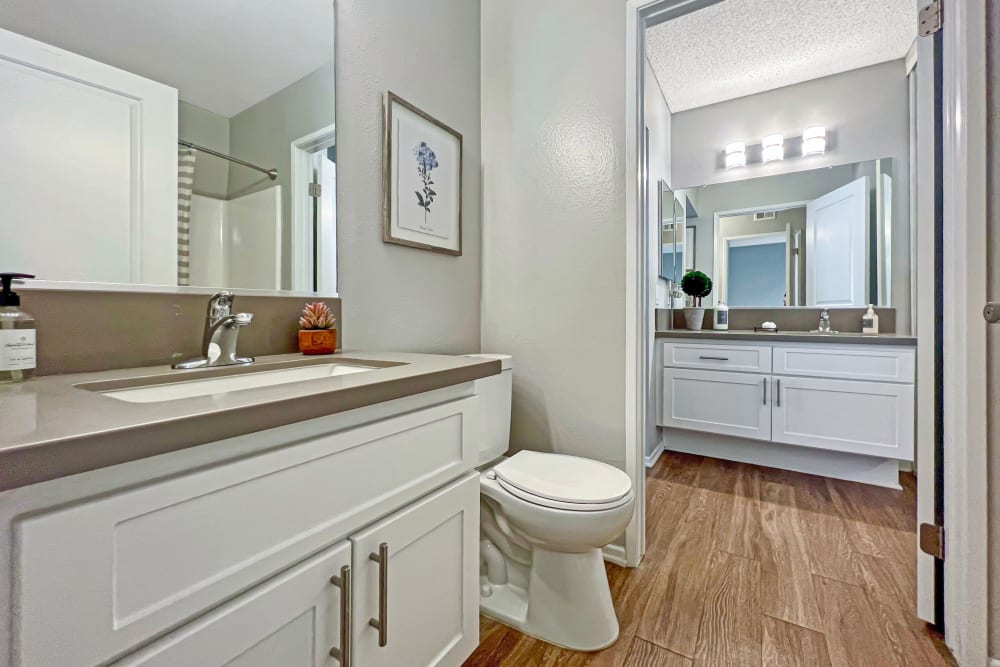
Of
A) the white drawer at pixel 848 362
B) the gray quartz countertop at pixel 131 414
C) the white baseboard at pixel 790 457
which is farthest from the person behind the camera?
the white baseboard at pixel 790 457

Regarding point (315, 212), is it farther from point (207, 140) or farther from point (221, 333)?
point (221, 333)

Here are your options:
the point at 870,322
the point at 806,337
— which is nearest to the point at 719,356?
the point at 806,337

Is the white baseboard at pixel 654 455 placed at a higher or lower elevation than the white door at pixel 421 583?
lower

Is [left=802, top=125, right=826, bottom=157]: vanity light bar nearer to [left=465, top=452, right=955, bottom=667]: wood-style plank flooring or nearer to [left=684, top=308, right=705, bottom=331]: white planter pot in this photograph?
[left=684, top=308, right=705, bottom=331]: white planter pot

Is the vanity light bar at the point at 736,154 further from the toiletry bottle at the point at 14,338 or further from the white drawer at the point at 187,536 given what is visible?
the toiletry bottle at the point at 14,338

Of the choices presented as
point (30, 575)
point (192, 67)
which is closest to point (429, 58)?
point (192, 67)

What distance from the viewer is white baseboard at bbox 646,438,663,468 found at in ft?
8.82

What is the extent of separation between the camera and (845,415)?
234 centimetres

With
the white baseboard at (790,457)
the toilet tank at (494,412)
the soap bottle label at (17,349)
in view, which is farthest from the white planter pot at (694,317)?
the soap bottle label at (17,349)

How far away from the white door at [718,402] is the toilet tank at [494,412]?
1.62 meters

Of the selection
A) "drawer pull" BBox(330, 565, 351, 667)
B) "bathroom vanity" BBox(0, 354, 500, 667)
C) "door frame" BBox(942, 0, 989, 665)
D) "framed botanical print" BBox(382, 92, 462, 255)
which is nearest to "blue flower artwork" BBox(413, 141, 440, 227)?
"framed botanical print" BBox(382, 92, 462, 255)

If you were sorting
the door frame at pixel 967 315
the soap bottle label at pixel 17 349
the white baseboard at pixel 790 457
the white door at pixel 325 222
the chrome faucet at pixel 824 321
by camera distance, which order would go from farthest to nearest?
1. the chrome faucet at pixel 824 321
2. the white baseboard at pixel 790 457
3. the white door at pixel 325 222
4. the door frame at pixel 967 315
5. the soap bottle label at pixel 17 349

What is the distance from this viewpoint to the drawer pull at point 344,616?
2.32ft

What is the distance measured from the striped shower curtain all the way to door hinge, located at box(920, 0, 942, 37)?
2.02 metres
